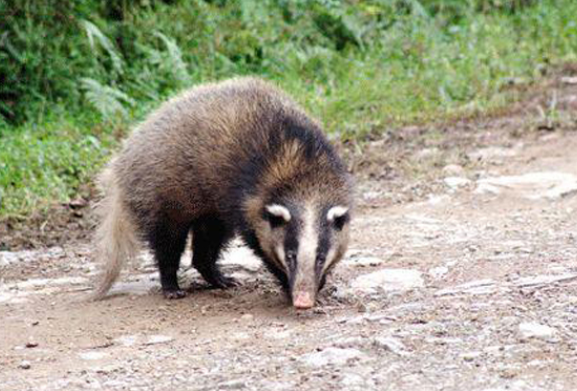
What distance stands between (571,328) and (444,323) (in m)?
0.69

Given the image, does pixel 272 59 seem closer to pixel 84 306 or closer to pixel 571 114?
pixel 571 114

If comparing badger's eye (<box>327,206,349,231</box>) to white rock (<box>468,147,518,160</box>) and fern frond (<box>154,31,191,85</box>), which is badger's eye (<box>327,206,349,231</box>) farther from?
fern frond (<box>154,31,191,85</box>)

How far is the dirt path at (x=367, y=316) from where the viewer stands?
5.96 m

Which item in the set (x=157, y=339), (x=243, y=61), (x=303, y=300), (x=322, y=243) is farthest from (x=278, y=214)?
(x=243, y=61)

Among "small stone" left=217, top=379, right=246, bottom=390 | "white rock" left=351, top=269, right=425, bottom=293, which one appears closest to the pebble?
"small stone" left=217, top=379, right=246, bottom=390

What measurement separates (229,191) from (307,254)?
833 millimetres

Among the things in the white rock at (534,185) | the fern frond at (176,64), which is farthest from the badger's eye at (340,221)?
the fern frond at (176,64)

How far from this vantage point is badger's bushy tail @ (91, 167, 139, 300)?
324 inches

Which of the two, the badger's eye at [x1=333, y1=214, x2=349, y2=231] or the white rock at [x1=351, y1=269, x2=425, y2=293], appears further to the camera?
the white rock at [x1=351, y1=269, x2=425, y2=293]

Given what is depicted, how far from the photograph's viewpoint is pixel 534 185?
10281 millimetres

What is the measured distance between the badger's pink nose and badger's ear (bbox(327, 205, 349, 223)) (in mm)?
577

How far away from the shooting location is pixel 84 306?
795 cm

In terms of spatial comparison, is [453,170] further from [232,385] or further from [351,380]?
[232,385]

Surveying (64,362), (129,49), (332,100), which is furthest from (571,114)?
(64,362)
